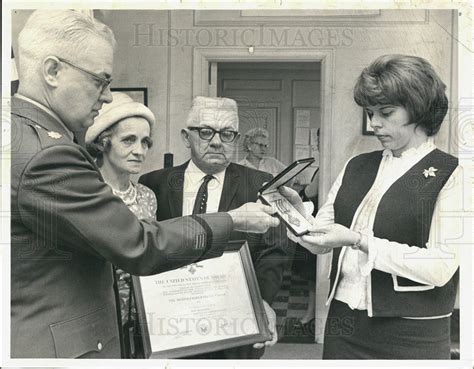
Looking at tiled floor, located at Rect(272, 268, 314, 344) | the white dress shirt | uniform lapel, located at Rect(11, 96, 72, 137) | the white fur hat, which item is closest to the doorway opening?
tiled floor, located at Rect(272, 268, 314, 344)

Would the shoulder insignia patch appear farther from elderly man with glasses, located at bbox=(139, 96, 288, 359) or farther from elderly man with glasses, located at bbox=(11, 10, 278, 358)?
elderly man with glasses, located at bbox=(139, 96, 288, 359)

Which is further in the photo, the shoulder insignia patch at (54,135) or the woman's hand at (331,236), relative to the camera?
the woman's hand at (331,236)

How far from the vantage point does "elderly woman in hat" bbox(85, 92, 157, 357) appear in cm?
184

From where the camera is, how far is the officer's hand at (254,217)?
6.07 ft

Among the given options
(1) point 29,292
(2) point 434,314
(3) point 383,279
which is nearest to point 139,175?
(1) point 29,292

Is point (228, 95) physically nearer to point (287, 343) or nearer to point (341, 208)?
point (341, 208)

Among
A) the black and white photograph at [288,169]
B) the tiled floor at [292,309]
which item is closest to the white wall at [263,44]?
the black and white photograph at [288,169]

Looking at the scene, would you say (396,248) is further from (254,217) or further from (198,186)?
(198,186)

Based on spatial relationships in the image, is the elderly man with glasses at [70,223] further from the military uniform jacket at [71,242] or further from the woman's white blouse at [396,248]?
the woman's white blouse at [396,248]

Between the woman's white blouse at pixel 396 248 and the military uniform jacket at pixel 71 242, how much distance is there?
18.3 inches

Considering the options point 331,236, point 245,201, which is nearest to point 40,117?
point 245,201

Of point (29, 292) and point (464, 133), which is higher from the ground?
point (464, 133)

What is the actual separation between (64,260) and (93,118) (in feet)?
1.47

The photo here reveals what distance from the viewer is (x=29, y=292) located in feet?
5.29
